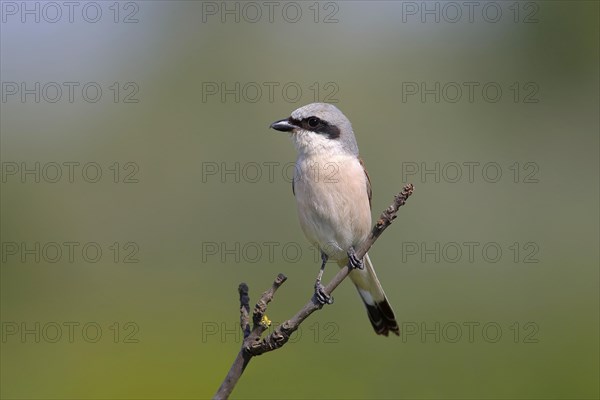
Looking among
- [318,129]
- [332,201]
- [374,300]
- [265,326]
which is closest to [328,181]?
[332,201]

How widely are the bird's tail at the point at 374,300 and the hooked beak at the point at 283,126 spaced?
0.79 meters

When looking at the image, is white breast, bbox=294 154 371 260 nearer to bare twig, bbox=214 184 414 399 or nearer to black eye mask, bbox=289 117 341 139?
black eye mask, bbox=289 117 341 139

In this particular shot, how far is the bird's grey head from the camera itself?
3389 mm

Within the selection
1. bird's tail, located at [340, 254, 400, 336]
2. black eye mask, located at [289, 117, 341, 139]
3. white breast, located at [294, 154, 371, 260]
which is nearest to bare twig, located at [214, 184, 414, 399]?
white breast, located at [294, 154, 371, 260]

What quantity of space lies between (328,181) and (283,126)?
331mm

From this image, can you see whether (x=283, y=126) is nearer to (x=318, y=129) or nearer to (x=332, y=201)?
(x=318, y=129)

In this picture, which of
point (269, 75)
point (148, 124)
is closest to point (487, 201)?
point (269, 75)

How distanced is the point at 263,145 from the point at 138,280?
1723 mm

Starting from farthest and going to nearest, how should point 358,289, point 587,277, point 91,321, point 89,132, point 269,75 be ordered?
point 269,75
point 89,132
point 587,277
point 91,321
point 358,289

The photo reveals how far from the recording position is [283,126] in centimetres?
337

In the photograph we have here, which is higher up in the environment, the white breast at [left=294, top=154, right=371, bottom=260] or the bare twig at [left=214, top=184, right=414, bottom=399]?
the white breast at [left=294, top=154, right=371, bottom=260]

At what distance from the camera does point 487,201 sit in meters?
6.21

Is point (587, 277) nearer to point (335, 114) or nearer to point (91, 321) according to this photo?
point (335, 114)

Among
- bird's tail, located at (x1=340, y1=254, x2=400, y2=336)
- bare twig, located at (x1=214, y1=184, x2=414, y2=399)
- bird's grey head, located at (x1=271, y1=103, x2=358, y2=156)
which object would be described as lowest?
bird's tail, located at (x1=340, y1=254, x2=400, y2=336)
